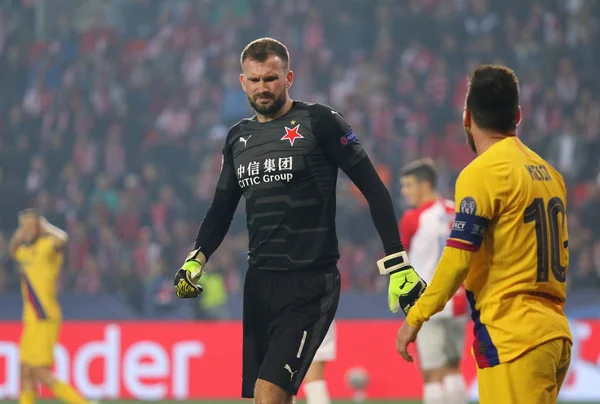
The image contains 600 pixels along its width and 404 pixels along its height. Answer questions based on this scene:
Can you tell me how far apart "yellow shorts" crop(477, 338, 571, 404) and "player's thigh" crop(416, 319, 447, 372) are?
4597 mm

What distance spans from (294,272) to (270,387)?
0.57 m

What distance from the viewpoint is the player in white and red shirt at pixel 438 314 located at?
862 centimetres

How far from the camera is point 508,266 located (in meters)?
4.07

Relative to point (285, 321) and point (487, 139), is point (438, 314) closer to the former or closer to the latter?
point (285, 321)

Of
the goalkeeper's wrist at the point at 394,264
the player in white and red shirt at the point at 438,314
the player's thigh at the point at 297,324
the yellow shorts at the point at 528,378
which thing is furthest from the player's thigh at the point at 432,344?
the yellow shorts at the point at 528,378

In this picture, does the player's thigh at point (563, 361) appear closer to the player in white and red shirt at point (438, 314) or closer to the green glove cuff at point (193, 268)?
the green glove cuff at point (193, 268)

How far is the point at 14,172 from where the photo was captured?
17.7 m

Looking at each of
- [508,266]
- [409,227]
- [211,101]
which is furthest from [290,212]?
[211,101]

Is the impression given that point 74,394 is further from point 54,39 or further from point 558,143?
point 54,39

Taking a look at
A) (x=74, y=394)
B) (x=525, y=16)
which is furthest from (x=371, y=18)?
(x=74, y=394)

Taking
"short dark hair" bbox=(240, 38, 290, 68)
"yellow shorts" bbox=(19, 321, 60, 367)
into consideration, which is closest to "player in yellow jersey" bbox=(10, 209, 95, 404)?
"yellow shorts" bbox=(19, 321, 60, 367)

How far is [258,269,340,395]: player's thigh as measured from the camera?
504cm

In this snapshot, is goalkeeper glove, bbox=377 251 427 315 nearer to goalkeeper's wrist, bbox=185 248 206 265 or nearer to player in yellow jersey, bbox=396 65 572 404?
player in yellow jersey, bbox=396 65 572 404

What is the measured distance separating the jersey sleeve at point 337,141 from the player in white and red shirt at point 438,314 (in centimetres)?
353
